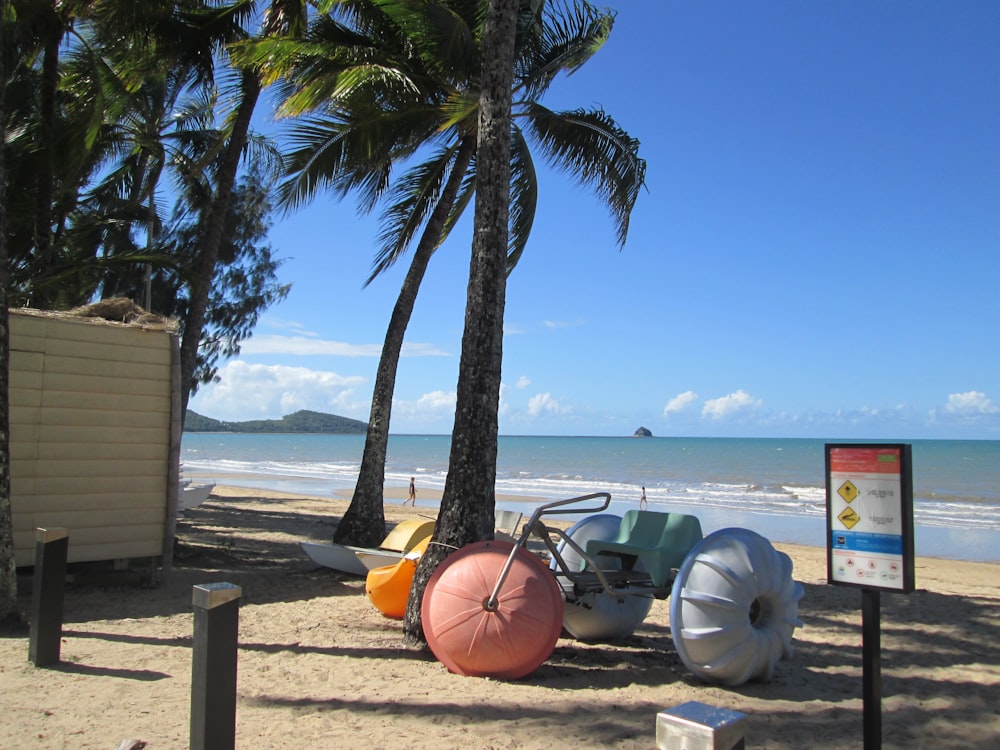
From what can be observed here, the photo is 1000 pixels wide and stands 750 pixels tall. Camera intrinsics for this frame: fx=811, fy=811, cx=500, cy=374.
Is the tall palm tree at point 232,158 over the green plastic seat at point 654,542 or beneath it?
over

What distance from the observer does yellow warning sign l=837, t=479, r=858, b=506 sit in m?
3.93

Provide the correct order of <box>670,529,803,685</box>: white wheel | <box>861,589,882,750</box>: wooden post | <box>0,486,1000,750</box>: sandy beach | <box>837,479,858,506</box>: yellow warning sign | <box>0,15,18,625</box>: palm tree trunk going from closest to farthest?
<box>861,589,882,750</box>: wooden post < <box>837,479,858,506</box>: yellow warning sign < <box>0,486,1000,750</box>: sandy beach < <box>670,529,803,685</box>: white wheel < <box>0,15,18,625</box>: palm tree trunk

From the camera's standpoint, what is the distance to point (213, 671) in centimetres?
329

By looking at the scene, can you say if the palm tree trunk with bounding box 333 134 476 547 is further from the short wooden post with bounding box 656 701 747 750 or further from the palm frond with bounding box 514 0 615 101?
the short wooden post with bounding box 656 701 747 750

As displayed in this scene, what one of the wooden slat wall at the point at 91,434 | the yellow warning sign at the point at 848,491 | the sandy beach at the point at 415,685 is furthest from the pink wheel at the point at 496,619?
the wooden slat wall at the point at 91,434

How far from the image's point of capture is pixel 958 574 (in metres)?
13.2

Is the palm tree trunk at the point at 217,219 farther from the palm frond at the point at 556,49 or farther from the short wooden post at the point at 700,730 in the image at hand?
the short wooden post at the point at 700,730

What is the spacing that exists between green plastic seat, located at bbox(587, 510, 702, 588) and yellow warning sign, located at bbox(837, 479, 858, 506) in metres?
2.19

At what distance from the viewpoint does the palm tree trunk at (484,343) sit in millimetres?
6473

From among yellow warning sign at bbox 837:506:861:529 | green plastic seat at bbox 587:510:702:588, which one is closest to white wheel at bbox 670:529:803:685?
green plastic seat at bbox 587:510:702:588

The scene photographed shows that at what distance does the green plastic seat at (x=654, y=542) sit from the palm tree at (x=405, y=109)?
5.33 m

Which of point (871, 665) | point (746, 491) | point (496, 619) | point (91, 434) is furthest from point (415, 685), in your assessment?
point (746, 491)

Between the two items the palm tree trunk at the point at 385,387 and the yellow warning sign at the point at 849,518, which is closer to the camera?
the yellow warning sign at the point at 849,518

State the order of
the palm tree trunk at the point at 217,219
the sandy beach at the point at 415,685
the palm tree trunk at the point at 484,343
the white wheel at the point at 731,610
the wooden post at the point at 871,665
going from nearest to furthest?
the wooden post at the point at 871,665, the sandy beach at the point at 415,685, the white wheel at the point at 731,610, the palm tree trunk at the point at 484,343, the palm tree trunk at the point at 217,219
